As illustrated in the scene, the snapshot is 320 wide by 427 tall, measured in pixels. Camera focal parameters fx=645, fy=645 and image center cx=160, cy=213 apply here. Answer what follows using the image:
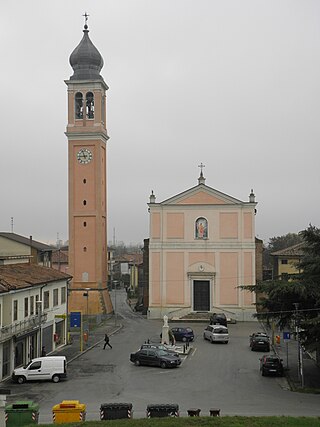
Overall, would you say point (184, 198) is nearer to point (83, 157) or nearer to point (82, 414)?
point (83, 157)

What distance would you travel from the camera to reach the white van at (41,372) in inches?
1190

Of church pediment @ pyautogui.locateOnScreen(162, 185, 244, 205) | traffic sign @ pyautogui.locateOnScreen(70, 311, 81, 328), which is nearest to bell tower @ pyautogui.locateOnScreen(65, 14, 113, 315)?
church pediment @ pyautogui.locateOnScreen(162, 185, 244, 205)

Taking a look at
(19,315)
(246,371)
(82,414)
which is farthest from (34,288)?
(82,414)

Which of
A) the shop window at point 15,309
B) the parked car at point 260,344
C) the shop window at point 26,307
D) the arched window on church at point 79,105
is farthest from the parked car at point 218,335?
the arched window on church at point 79,105

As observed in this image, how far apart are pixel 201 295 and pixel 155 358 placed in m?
27.9

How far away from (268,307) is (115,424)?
40.6 feet

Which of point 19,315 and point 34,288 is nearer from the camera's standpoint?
point 19,315

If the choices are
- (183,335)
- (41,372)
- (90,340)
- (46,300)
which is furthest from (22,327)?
(183,335)

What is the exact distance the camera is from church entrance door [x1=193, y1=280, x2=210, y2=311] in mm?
62219

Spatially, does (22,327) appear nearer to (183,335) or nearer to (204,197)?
(183,335)

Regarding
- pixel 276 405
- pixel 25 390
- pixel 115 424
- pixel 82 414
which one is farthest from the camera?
pixel 25 390

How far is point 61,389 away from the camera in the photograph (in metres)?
28.5

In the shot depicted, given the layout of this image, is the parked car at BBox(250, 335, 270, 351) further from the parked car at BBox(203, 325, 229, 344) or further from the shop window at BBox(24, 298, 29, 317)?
the shop window at BBox(24, 298, 29, 317)

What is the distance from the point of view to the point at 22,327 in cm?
3372
